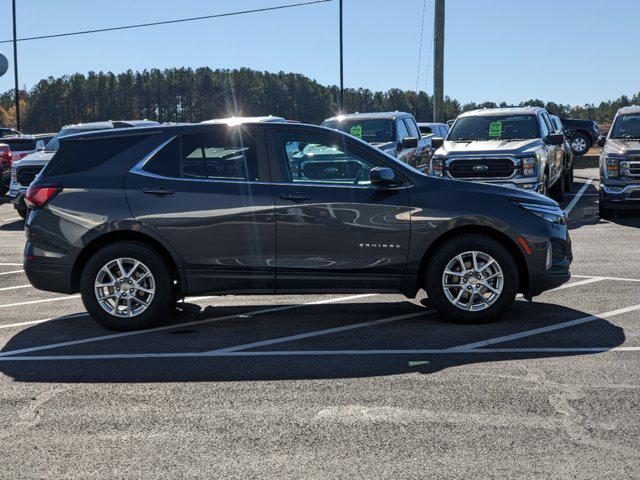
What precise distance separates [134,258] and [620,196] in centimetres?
1143

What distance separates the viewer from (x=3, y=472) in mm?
4742

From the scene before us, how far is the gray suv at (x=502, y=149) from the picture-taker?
1698cm

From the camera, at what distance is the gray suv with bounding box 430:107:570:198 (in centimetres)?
1698

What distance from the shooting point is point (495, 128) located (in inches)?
715

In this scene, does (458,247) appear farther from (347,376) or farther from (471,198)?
(347,376)

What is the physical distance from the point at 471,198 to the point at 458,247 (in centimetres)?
44

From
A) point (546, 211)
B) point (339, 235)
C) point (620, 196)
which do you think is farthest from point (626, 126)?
point (339, 235)

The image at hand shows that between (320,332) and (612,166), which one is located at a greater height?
(612,166)

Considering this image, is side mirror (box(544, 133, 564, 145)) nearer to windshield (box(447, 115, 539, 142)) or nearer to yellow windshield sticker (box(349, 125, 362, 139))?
windshield (box(447, 115, 539, 142))

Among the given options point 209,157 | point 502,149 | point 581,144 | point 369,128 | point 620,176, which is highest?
point 369,128

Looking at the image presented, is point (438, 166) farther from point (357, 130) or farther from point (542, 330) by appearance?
point (542, 330)

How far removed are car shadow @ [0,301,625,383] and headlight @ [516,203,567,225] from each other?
85 centimetres

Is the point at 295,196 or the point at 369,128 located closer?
the point at 295,196

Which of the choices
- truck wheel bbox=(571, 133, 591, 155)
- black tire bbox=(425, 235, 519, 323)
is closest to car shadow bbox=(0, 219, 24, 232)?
black tire bbox=(425, 235, 519, 323)
